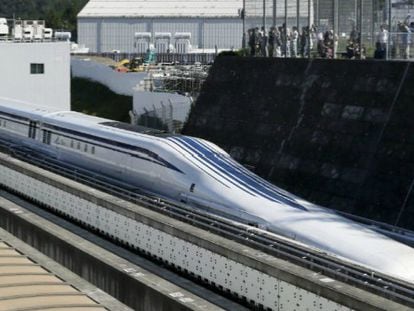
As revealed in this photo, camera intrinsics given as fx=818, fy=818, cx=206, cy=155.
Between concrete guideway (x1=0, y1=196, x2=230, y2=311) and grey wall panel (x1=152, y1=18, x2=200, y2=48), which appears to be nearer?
concrete guideway (x1=0, y1=196, x2=230, y2=311)

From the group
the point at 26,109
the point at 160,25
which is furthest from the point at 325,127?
the point at 160,25

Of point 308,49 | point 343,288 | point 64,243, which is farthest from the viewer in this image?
point 308,49

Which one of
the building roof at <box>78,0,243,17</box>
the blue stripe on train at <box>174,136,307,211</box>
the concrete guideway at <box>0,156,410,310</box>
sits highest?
the building roof at <box>78,0,243,17</box>

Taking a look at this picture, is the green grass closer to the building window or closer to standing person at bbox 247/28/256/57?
the building window

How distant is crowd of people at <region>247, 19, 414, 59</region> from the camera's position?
25.0 m

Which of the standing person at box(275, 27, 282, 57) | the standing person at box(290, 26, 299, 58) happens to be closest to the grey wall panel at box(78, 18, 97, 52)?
the standing person at box(275, 27, 282, 57)

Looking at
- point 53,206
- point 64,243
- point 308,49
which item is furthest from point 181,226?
point 308,49

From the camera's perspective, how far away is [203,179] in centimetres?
2203

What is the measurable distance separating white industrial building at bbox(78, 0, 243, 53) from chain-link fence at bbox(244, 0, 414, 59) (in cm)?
4197

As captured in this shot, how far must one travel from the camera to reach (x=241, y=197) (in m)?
20.7

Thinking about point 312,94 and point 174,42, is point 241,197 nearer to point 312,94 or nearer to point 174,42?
point 312,94

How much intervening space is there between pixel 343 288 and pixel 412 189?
8.56 meters

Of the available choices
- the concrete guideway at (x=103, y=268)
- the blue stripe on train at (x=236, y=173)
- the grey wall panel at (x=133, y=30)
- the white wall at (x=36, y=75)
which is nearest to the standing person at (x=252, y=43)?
the blue stripe on train at (x=236, y=173)

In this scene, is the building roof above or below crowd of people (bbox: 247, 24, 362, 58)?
above
